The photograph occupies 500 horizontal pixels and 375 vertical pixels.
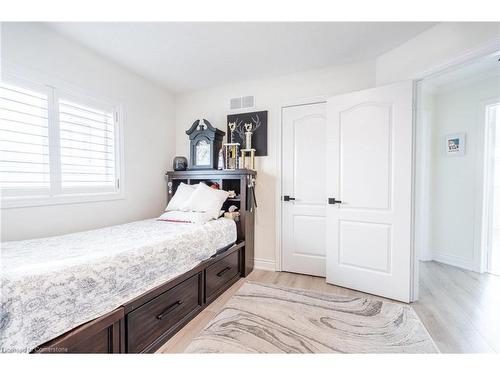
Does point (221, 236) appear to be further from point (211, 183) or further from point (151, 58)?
point (151, 58)

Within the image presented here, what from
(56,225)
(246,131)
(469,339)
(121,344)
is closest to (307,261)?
(469,339)

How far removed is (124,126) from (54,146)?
747 millimetres

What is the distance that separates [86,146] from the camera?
2148 mm

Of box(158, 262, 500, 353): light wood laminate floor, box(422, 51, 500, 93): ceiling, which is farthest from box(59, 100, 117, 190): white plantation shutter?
box(422, 51, 500, 93): ceiling

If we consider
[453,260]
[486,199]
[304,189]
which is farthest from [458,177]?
[304,189]

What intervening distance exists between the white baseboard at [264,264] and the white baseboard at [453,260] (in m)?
2.40

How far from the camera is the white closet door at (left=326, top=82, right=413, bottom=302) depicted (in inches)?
80.7

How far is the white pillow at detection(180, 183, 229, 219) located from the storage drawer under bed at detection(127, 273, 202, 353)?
0.74 m

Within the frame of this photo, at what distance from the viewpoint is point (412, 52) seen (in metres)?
2.04

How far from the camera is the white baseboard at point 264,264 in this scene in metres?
2.85

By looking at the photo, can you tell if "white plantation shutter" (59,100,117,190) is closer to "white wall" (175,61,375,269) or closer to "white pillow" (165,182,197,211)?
"white pillow" (165,182,197,211)

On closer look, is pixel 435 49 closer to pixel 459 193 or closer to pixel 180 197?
pixel 459 193

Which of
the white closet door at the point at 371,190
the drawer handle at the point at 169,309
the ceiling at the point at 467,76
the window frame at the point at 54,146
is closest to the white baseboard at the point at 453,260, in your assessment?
the white closet door at the point at 371,190
